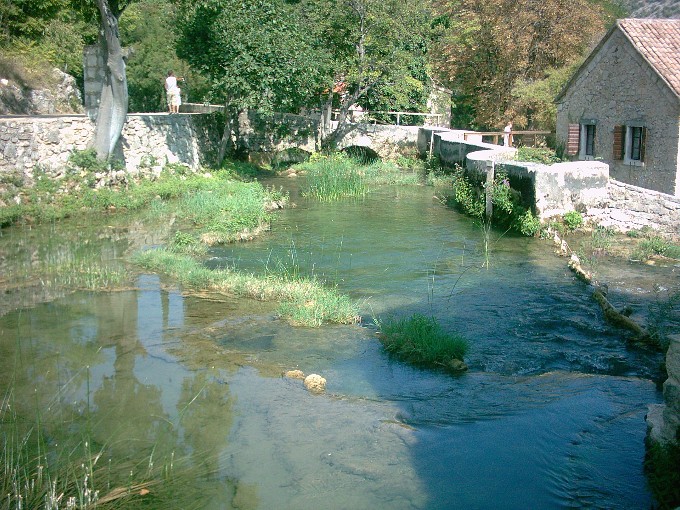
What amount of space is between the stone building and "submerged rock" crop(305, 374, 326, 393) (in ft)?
48.9

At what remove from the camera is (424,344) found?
864cm

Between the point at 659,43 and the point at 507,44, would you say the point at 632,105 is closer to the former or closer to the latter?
the point at 659,43

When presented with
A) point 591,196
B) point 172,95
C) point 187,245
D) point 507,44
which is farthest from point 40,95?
point 591,196

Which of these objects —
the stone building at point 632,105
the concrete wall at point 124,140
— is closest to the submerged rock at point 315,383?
the concrete wall at point 124,140

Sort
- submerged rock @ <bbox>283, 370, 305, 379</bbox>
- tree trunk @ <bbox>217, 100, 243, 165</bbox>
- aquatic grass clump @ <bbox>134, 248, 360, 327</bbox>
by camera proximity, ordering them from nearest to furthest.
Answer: submerged rock @ <bbox>283, 370, 305, 379</bbox> < aquatic grass clump @ <bbox>134, 248, 360, 327</bbox> < tree trunk @ <bbox>217, 100, 243, 165</bbox>

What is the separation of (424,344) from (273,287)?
10.5 feet

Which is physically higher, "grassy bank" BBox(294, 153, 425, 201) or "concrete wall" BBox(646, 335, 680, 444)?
"grassy bank" BBox(294, 153, 425, 201)

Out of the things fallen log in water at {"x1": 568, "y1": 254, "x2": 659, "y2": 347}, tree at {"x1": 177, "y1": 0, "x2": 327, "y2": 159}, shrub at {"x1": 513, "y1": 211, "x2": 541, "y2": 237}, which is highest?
tree at {"x1": 177, "y1": 0, "x2": 327, "y2": 159}

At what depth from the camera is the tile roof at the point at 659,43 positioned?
758 inches

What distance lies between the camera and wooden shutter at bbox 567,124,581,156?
22.9 metres

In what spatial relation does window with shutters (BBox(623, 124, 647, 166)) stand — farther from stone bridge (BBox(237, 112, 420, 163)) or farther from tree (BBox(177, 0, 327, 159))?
stone bridge (BBox(237, 112, 420, 163))

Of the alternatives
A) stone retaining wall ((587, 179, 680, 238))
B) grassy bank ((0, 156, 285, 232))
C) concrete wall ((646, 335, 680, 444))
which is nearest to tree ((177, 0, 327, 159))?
grassy bank ((0, 156, 285, 232))

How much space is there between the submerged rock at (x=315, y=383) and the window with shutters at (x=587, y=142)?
17440mm

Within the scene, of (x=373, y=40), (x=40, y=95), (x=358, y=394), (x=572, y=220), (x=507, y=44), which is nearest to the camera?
(x=358, y=394)
